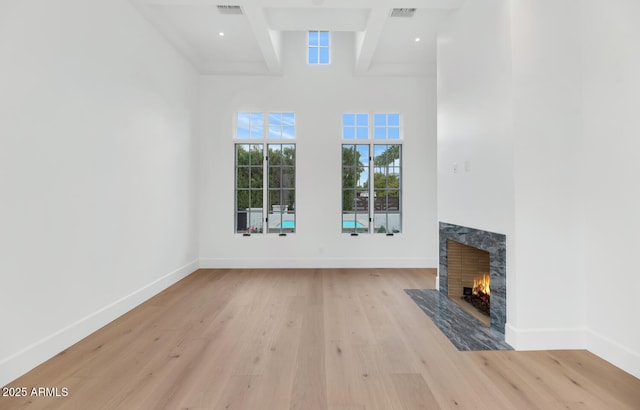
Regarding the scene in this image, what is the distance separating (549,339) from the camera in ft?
7.68

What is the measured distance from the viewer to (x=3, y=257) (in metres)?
1.94

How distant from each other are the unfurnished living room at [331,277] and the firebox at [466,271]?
23 mm

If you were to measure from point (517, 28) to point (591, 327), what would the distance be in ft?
7.87

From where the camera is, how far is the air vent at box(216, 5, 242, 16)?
3.71 metres

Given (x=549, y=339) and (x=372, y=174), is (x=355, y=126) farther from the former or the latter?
(x=549, y=339)

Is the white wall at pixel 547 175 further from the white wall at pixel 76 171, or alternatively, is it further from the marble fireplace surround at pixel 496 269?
the white wall at pixel 76 171

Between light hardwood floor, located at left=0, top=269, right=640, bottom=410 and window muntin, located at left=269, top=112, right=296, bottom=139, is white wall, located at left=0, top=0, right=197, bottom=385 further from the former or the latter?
window muntin, located at left=269, top=112, right=296, bottom=139

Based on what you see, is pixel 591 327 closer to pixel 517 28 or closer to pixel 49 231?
pixel 517 28

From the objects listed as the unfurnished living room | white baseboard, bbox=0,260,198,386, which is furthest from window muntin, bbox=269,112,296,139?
white baseboard, bbox=0,260,198,386

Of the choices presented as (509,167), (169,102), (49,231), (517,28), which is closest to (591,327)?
(509,167)

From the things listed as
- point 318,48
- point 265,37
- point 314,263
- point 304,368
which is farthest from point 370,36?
point 304,368

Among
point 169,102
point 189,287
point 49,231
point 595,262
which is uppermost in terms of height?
point 169,102

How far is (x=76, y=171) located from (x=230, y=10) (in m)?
2.65

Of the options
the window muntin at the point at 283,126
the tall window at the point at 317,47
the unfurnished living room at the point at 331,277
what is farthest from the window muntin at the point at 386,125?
the window muntin at the point at 283,126
